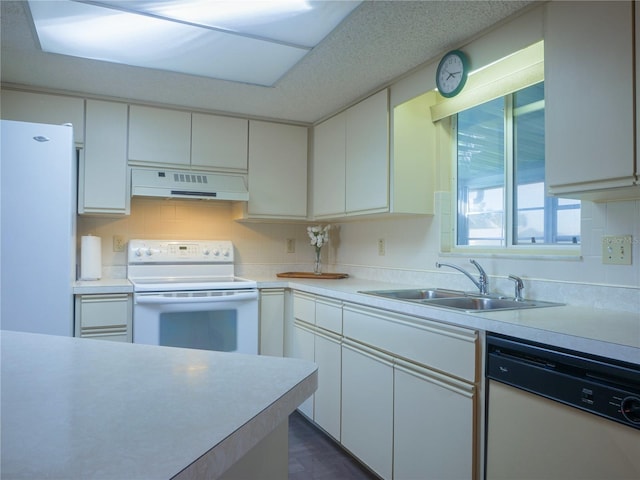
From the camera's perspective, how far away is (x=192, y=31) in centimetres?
211

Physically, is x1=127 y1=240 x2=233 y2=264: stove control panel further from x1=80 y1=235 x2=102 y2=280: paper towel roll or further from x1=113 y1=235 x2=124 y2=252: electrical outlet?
x1=80 y1=235 x2=102 y2=280: paper towel roll

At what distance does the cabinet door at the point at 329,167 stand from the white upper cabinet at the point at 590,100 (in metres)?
1.64

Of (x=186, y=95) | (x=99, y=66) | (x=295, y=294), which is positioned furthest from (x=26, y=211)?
(x=295, y=294)

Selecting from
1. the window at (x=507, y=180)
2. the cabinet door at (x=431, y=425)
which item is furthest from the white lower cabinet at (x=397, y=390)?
the window at (x=507, y=180)

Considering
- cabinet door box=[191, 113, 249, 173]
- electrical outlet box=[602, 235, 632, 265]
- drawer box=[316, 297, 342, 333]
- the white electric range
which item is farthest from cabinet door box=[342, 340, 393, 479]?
cabinet door box=[191, 113, 249, 173]

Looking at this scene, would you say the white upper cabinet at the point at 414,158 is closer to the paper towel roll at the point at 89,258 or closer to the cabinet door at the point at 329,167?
the cabinet door at the point at 329,167

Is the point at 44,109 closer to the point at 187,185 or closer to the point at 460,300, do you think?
the point at 187,185

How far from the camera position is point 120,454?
57cm

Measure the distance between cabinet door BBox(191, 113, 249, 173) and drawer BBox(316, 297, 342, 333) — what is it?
1.28m

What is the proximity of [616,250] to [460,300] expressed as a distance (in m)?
0.74

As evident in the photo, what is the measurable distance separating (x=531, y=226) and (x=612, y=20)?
101 centimetres

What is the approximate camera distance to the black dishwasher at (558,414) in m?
1.20

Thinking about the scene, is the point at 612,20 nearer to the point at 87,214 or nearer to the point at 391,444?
the point at 391,444

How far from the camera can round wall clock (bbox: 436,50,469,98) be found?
2.21 metres
